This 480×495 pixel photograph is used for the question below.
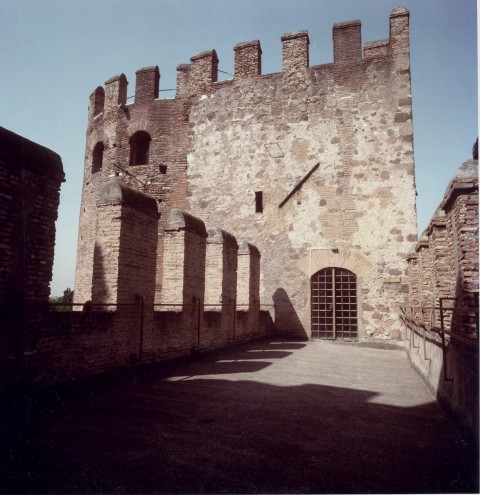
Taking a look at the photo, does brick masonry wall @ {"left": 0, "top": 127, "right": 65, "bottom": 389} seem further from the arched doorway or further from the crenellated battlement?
the crenellated battlement

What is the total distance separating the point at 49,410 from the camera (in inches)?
165

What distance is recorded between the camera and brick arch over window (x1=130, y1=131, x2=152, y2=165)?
16156 millimetres

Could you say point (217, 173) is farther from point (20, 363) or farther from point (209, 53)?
point (20, 363)

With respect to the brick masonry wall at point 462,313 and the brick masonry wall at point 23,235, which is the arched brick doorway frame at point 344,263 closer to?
the brick masonry wall at point 462,313

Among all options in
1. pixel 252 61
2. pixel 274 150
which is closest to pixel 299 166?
pixel 274 150

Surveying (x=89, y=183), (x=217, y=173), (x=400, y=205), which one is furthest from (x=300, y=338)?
(x=89, y=183)

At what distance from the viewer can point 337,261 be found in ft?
43.1

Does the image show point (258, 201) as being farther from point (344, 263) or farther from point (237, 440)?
point (237, 440)

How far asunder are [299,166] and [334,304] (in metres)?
4.86

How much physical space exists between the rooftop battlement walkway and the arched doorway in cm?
670

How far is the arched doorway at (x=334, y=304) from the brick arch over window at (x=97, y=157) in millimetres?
10139

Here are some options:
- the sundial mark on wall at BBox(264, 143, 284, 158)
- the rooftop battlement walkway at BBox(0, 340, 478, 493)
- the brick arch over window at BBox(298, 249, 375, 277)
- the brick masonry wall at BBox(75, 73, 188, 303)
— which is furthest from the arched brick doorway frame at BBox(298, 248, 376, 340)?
the rooftop battlement walkway at BBox(0, 340, 478, 493)

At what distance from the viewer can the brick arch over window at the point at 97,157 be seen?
16.9m

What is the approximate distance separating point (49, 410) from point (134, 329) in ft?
7.21
